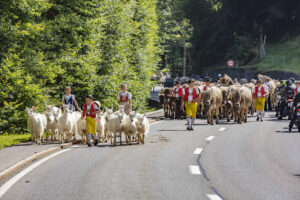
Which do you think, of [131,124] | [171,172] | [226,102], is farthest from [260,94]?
[171,172]

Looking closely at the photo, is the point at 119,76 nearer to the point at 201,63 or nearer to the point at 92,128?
the point at 92,128

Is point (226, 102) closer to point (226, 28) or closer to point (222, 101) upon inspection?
point (222, 101)

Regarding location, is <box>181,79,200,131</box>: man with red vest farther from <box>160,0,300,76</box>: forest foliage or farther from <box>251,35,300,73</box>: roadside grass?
<box>160,0,300,76</box>: forest foliage

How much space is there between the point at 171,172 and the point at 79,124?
677 centimetres

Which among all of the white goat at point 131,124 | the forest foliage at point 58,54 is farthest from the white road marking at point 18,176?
the forest foliage at point 58,54

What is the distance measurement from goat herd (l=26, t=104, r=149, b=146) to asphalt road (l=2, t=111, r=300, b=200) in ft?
1.92

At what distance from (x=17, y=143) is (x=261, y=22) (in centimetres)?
6198

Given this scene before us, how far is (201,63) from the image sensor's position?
80188mm

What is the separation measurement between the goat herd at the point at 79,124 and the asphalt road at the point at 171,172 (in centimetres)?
59

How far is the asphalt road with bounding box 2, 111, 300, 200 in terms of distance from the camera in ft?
29.3

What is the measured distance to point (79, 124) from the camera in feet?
56.4

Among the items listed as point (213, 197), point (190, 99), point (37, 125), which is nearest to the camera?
point (213, 197)

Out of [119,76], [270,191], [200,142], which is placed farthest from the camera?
[119,76]

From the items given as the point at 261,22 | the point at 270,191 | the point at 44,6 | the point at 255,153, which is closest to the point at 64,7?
the point at 44,6
